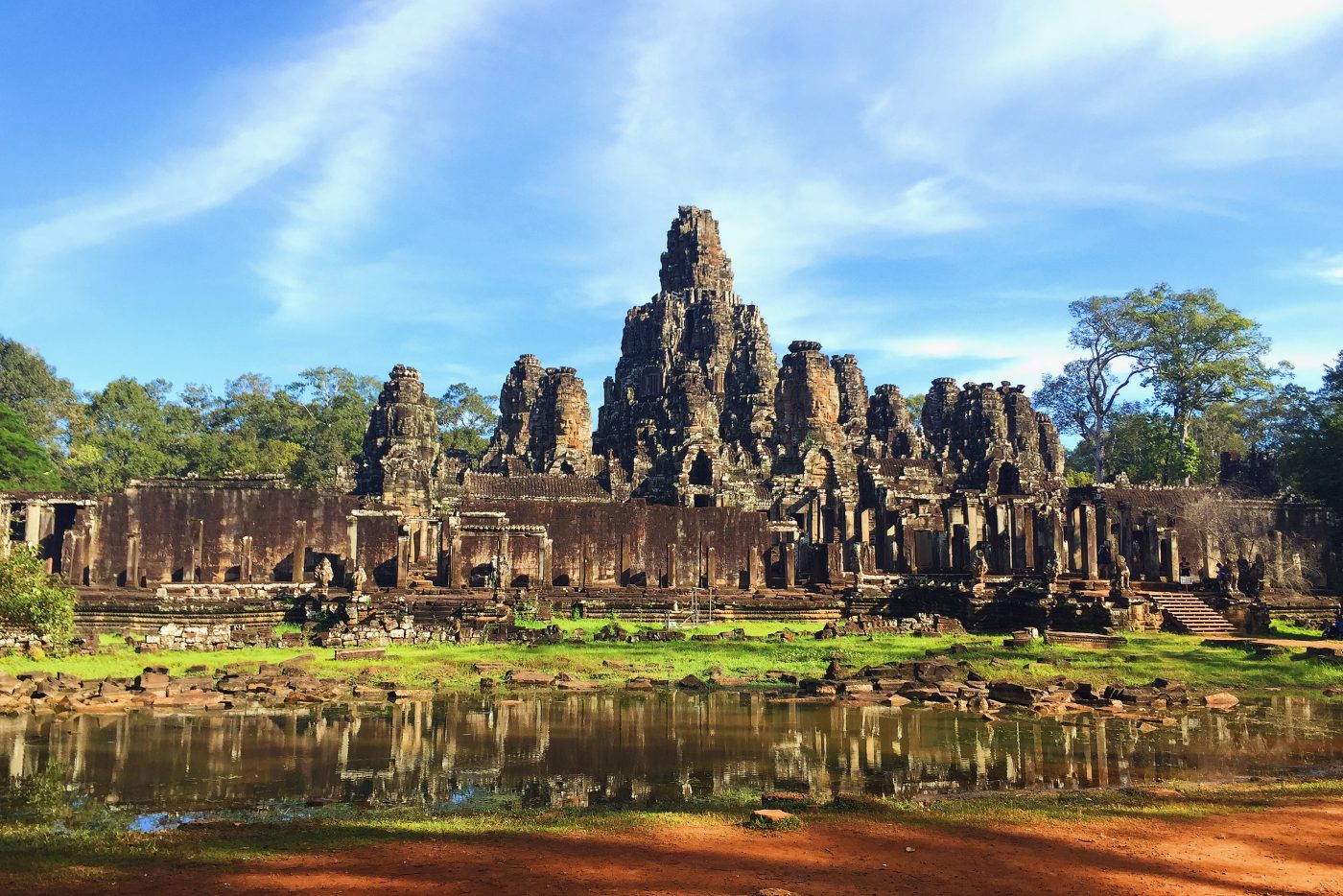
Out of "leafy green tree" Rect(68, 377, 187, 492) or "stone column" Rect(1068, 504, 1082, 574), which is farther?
"leafy green tree" Rect(68, 377, 187, 492)

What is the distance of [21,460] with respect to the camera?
53.5 metres

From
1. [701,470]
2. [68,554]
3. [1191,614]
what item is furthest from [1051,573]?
[68,554]

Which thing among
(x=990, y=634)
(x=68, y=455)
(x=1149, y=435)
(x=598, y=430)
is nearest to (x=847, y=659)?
(x=990, y=634)

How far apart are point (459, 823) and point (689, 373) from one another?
44.7m

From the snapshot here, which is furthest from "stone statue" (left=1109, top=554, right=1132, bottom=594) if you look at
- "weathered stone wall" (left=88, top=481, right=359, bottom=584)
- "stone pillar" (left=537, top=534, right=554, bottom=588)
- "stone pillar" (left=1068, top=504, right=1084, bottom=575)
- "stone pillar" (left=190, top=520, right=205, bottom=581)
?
"stone pillar" (left=190, top=520, right=205, bottom=581)

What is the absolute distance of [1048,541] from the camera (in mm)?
41438

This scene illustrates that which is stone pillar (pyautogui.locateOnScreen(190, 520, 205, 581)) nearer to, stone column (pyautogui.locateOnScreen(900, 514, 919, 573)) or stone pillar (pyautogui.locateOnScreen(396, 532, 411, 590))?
stone pillar (pyautogui.locateOnScreen(396, 532, 411, 590))

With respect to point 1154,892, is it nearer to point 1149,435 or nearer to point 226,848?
point 226,848

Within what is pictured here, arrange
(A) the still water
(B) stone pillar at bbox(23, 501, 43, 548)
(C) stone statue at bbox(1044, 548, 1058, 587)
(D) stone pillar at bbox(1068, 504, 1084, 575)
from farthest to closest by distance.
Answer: (D) stone pillar at bbox(1068, 504, 1084, 575)
(C) stone statue at bbox(1044, 548, 1058, 587)
(B) stone pillar at bbox(23, 501, 43, 548)
(A) the still water

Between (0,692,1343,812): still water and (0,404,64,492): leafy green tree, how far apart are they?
142 ft

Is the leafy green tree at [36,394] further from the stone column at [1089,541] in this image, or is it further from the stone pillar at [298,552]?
the stone column at [1089,541]

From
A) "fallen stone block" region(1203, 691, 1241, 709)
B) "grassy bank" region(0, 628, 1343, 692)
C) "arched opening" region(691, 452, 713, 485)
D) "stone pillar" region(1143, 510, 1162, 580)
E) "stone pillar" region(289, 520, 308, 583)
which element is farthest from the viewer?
"arched opening" region(691, 452, 713, 485)

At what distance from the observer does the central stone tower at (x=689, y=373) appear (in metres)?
52.0

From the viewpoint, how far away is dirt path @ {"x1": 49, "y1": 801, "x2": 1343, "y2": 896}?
26.2 feet
